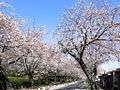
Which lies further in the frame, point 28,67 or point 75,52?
point 28,67

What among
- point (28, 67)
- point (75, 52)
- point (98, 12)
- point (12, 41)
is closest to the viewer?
point (98, 12)

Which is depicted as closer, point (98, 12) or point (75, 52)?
point (98, 12)

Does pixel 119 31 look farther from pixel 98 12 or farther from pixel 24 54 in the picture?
pixel 24 54

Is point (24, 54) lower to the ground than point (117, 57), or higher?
higher

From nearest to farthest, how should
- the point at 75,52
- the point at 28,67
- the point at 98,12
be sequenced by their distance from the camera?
the point at 98,12 < the point at 75,52 < the point at 28,67

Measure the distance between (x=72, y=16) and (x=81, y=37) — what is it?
5.42 feet

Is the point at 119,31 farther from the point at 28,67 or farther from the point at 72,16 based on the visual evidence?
the point at 28,67

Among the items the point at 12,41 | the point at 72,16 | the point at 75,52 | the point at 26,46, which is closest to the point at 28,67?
the point at 26,46

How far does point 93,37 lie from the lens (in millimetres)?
21719

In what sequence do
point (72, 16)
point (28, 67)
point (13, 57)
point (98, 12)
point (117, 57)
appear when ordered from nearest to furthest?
point (98, 12) < point (72, 16) < point (117, 57) < point (13, 57) < point (28, 67)

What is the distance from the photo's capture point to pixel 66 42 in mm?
24484

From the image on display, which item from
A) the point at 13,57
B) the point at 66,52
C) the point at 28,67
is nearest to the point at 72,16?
the point at 66,52

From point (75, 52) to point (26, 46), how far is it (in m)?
9.76

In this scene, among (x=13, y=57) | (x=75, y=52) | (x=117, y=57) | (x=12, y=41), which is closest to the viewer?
(x=117, y=57)
